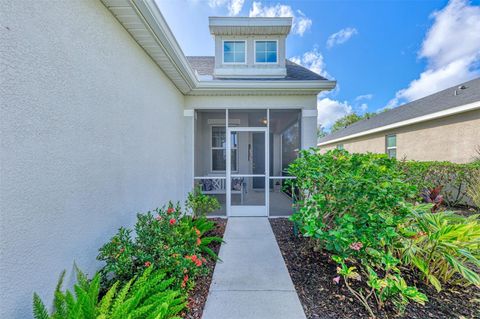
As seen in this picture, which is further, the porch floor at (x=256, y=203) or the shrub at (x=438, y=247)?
the porch floor at (x=256, y=203)

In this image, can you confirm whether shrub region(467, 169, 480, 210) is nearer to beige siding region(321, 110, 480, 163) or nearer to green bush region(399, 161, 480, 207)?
green bush region(399, 161, 480, 207)

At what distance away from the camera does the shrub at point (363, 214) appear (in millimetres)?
2267

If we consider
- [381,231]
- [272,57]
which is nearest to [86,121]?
[381,231]

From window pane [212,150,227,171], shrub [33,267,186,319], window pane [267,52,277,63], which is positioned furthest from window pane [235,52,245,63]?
shrub [33,267,186,319]

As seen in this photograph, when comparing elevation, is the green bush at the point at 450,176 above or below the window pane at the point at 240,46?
below

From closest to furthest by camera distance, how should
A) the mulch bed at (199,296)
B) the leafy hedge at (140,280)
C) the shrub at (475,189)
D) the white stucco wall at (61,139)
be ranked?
the white stucco wall at (61,139) → the leafy hedge at (140,280) → the mulch bed at (199,296) → the shrub at (475,189)

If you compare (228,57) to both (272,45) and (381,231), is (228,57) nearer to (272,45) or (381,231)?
(272,45)

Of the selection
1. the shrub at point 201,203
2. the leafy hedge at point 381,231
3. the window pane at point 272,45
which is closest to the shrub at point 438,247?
the leafy hedge at point 381,231

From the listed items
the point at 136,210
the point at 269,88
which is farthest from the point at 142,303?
the point at 269,88

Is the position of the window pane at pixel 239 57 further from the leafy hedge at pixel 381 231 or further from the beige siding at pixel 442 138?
the beige siding at pixel 442 138

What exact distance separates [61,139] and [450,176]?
999cm

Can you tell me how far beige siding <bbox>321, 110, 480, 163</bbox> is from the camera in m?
7.09

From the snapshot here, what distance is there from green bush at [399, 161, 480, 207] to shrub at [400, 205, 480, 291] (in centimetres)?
401

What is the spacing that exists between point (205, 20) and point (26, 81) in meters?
6.41
